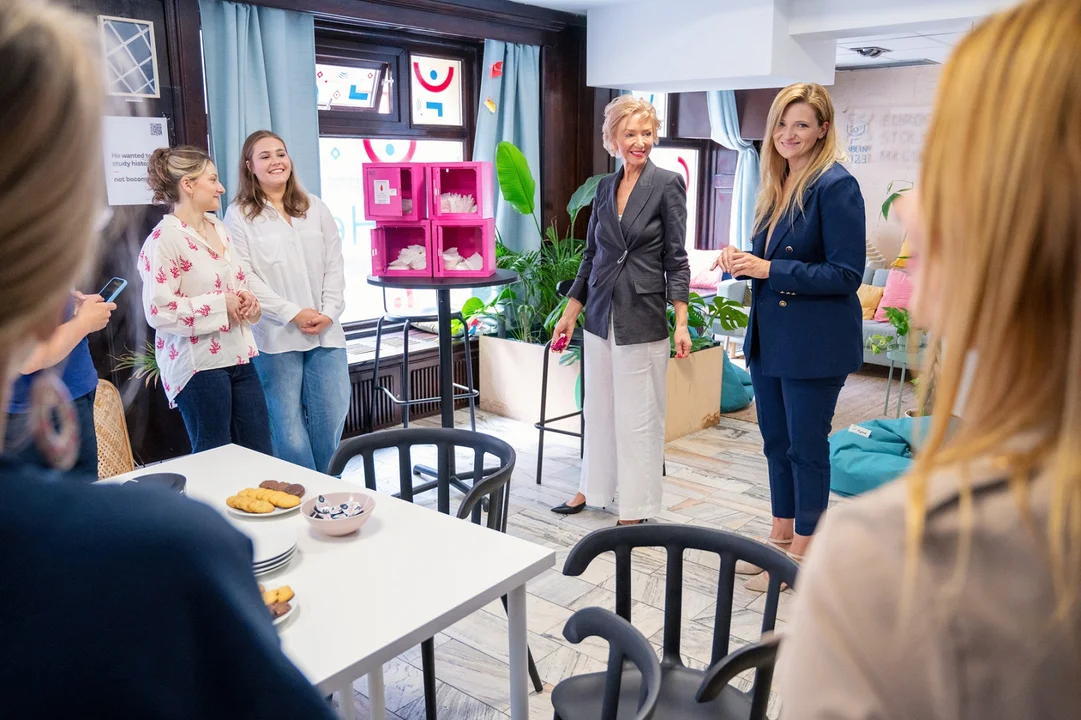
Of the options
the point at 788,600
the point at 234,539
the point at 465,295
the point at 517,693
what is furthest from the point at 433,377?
the point at 234,539

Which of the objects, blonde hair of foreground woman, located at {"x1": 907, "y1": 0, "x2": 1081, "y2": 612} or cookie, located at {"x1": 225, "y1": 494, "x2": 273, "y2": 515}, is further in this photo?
cookie, located at {"x1": 225, "y1": 494, "x2": 273, "y2": 515}

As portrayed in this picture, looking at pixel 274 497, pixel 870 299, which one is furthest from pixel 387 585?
pixel 870 299

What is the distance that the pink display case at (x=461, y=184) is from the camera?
3.61m

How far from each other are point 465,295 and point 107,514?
487 centimetres

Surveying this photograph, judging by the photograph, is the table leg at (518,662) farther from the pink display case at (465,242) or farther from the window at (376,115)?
the window at (376,115)

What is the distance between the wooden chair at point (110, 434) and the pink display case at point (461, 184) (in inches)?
55.7

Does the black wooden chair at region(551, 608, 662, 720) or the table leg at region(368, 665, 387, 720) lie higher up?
the black wooden chair at region(551, 608, 662, 720)

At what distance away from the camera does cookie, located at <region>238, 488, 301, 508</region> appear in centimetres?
176

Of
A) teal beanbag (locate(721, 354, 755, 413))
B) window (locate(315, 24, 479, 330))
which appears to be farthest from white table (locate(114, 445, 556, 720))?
teal beanbag (locate(721, 354, 755, 413))

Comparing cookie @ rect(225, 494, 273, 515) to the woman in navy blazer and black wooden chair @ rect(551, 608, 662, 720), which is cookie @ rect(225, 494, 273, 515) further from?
the woman in navy blazer

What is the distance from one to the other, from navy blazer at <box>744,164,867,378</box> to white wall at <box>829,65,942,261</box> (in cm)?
480

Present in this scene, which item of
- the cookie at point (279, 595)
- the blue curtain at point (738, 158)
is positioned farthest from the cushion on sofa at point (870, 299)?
the cookie at point (279, 595)

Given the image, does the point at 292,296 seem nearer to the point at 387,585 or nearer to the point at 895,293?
the point at 387,585

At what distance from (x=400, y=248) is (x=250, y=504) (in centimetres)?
211
